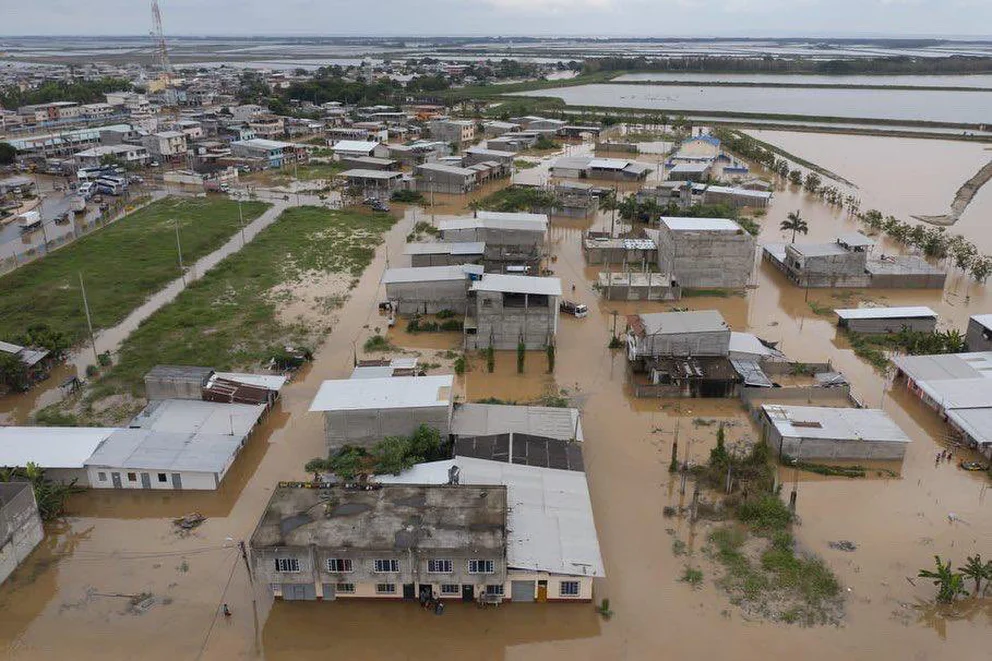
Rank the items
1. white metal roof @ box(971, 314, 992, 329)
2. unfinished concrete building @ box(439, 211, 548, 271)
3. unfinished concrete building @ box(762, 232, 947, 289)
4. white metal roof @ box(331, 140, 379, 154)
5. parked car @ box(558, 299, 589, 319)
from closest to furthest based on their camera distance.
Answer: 1. white metal roof @ box(971, 314, 992, 329)
2. parked car @ box(558, 299, 589, 319)
3. unfinished concrete building @ box(762, 232, 947, 289)
4. unfinished concrete building @ box(439, 211, 548, 271)
5. white metal roof @ box(331, 140, 379, 154)

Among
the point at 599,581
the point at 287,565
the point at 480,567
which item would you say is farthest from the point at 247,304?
the point at 599,581

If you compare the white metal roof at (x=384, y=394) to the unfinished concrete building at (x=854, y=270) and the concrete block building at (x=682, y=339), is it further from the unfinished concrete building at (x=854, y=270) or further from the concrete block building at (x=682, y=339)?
the unfinished concrete building at (x=854, y=270)

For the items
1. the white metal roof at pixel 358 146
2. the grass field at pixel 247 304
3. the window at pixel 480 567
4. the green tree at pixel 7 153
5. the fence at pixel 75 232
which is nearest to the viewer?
the window at pixel 480 567

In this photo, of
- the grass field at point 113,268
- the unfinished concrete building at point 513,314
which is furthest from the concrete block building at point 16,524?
the unfinished concrete building at point 513,314

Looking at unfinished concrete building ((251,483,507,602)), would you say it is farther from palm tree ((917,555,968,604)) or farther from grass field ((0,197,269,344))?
grass field ((0,197,269,344))

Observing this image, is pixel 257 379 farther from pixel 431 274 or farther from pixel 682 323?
pixel 682 323

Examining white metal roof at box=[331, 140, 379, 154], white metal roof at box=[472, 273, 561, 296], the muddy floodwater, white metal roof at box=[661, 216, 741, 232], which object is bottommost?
the muddy floodwater

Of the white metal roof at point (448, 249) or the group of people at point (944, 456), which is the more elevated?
the white metal roof at point (448, 249)

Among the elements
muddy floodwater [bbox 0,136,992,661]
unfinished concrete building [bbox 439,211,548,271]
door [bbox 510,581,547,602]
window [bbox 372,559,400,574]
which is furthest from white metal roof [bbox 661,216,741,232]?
window [bbox 372,559,400,574]
